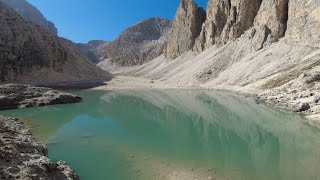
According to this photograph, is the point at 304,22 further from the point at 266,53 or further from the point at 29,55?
the point at 29,55

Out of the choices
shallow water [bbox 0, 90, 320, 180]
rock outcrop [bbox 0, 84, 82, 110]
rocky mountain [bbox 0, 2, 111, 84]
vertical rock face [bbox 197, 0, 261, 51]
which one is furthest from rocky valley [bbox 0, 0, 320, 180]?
shallow water [bbox 0, 90, 320, 180]

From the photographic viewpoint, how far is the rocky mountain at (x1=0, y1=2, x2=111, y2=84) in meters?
112

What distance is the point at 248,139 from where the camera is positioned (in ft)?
107

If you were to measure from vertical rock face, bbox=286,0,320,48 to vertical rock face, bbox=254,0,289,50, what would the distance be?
5.27m

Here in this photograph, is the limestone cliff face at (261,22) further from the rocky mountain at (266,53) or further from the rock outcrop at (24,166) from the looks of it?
the rock outcrop at (24,166)

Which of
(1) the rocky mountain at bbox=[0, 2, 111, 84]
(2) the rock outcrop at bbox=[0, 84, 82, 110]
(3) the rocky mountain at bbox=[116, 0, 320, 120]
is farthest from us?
(1) the rocky mountain at bbox=[0, 2, 111, 84]

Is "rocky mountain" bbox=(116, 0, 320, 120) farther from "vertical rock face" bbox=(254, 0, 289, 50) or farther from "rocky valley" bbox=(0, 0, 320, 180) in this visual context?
"rocky valley" bbox=(0, 0, 320, 180)

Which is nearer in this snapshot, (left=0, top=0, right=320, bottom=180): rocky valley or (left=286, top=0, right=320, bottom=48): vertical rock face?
(left=0, top=0, right=320, bottom=180): rocky valley

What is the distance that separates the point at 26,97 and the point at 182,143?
35975 millimetres

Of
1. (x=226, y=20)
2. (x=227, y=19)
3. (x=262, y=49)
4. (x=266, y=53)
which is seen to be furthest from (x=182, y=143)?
(x=226, y=20)

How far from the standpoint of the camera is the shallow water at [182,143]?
21.2 metres

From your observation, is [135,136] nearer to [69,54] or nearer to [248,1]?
[248,1]

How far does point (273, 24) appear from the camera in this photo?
11456 cm

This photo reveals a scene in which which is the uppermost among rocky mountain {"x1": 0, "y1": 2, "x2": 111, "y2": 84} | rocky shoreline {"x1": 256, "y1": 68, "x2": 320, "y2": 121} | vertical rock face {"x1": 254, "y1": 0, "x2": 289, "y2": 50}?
vertical rock face {"x1": 254, "y1": 0, "x2": 289, "y2": 50}
